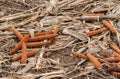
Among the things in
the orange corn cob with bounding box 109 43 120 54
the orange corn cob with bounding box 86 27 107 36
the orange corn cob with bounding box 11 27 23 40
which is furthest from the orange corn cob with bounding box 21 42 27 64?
the orange corn cob with bounding box 109 43 120 54

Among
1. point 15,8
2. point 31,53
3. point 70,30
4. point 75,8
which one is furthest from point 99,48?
point 15,8

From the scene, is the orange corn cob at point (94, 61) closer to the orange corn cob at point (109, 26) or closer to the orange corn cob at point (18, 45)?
the orange corn cob at point (109, 26)

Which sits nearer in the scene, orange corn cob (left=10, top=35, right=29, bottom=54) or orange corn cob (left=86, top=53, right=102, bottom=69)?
orange corn cob (left=86, top=53, right=102, bottom=69)

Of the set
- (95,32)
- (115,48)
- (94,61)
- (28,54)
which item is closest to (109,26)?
(95,32)

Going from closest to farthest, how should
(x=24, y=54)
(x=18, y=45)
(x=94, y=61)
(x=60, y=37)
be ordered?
(x=94, y=61) → (x=24, y=54) → (x=18, y=45) → (x=60, y=37)

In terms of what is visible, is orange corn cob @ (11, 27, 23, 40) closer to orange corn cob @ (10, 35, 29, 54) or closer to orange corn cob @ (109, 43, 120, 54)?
orange corn cob @ (10, 35, 29, 54)

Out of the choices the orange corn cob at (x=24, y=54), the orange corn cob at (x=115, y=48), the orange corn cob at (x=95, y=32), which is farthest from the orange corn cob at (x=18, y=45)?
the orange corn cob at (x=115, y=48)

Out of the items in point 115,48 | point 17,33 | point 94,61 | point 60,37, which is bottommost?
point 94,61

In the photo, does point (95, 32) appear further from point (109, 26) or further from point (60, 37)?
point (60, 37)
